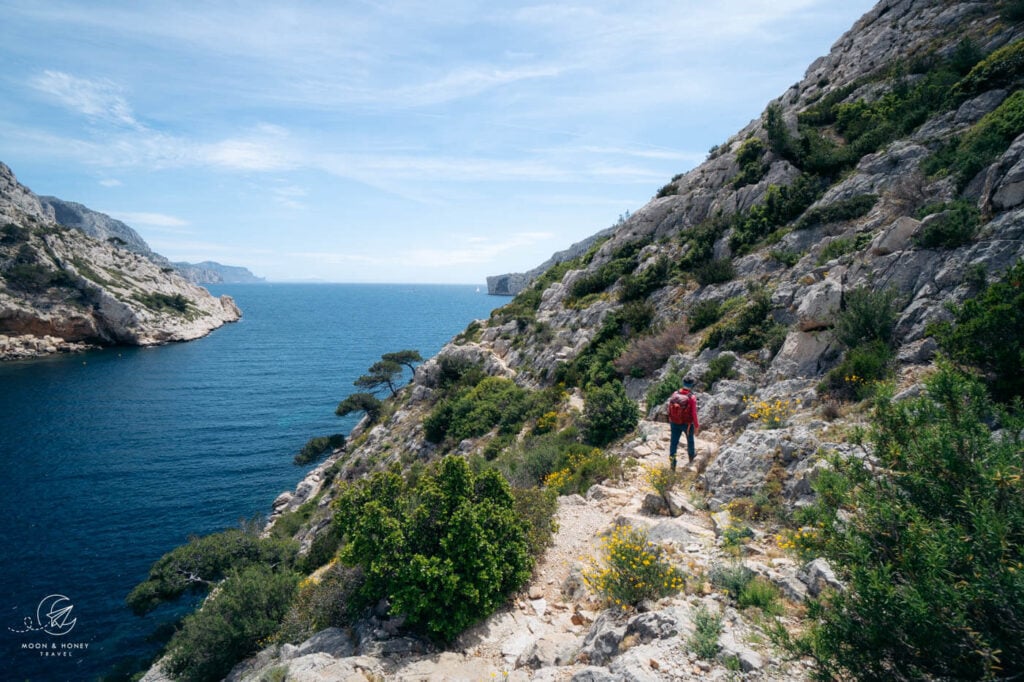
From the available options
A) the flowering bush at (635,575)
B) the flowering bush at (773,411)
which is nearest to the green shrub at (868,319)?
the flowering bush at (773,411)

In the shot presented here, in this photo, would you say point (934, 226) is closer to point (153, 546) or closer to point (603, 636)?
point (603, 636)

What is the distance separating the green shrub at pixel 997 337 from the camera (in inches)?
295

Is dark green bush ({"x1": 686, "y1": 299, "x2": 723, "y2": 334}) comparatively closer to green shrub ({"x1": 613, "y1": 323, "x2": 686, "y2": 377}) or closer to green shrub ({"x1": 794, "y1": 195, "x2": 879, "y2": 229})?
green shrub ({"x1": 613, "y1": 323, "x2": 686, "y2": 377})

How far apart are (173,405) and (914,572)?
66770 mm

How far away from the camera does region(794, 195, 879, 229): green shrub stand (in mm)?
18156

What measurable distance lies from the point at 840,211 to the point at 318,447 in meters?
42.5

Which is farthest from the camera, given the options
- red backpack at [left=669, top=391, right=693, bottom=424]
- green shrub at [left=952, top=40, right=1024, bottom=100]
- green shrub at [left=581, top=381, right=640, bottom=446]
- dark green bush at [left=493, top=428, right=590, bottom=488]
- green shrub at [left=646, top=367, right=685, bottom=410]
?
green shrub at [left=952, top=40, right=1024, bottom=100]

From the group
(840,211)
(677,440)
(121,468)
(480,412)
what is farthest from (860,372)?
(121,468)

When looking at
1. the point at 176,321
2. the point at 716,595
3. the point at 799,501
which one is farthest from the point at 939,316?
the point at 176,321

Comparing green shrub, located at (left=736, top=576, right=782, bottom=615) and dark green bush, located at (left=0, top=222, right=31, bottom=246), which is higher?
dark green bush, located at (left=0, top=222, right=31, bottom=246)

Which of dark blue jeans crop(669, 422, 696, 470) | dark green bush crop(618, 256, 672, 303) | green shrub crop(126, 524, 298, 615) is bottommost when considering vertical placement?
green shrub crop(126, 524, 298, 615)

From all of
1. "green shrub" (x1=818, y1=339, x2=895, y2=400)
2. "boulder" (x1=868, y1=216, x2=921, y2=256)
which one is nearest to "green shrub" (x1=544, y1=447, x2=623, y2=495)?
"green shrub" (x1=818, y1=339, x2=895, y2=400)

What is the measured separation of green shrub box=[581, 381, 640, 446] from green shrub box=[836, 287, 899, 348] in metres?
6.58

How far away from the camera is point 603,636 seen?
254 inches
